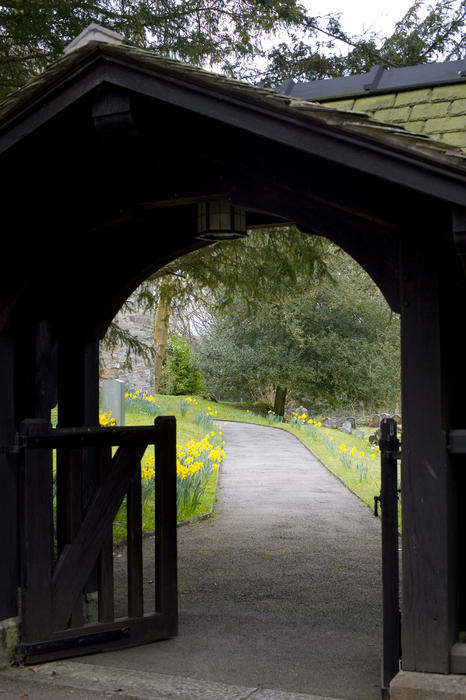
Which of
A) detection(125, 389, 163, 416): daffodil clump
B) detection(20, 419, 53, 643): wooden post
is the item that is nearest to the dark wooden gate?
detection(20, 419, 53, 643): wooden post

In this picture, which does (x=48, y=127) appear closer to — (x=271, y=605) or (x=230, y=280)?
(x=271, y=605)

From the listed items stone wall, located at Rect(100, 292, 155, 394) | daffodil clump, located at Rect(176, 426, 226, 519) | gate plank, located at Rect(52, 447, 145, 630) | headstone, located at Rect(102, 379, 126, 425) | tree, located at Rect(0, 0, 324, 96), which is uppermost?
tree, located at Rect(0, 0, 324, 96)

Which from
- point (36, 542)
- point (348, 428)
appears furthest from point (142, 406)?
point (36, 542)

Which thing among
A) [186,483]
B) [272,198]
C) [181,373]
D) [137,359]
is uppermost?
[272,198]

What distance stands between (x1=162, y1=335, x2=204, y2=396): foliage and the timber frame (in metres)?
25.4

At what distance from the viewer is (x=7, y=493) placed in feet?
16.1

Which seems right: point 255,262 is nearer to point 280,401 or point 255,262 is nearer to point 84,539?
point 84,539

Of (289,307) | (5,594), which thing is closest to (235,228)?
(5,594)

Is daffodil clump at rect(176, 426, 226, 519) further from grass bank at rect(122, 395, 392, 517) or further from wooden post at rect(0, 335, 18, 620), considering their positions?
wooden post at rect(0, 335, 18, 620)

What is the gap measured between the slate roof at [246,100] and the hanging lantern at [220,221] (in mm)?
1290

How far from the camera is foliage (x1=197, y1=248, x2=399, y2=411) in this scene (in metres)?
26.6

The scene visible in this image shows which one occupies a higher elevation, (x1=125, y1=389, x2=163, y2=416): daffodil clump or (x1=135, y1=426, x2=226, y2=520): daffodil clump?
(x1=125, y1=389, x2=163, y2=416): daffodil clump

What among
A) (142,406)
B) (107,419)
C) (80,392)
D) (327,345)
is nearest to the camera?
(80,392)

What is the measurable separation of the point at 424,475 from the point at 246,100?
6.13 ft
